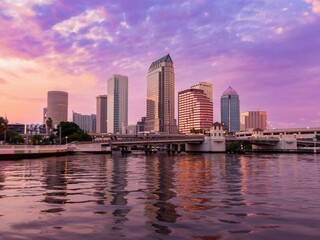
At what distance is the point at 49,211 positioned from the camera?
561 inches

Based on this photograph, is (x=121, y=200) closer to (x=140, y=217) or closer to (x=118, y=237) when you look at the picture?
(x=140, y=217)

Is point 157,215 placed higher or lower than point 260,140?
lower

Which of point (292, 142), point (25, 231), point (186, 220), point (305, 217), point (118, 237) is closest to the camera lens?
point (118, 237)

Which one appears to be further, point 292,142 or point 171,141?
point 292,142

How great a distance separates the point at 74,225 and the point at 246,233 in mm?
5543

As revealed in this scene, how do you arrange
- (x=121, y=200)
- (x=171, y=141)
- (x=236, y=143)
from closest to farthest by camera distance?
1. (x=121, y=200)
2. (x=171, y=141)
3. (x=236, y=143)

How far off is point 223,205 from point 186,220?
391cm

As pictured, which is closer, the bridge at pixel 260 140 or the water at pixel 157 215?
the water at pixel 157 215

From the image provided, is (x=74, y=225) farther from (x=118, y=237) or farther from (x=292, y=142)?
(x=292, y=142)

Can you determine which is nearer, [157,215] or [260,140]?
[157,215]

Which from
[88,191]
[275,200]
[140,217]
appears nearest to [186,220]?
[140,217]

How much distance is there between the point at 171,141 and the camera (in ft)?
524

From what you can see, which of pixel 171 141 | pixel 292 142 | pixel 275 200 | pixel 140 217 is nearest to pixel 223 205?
pixel 275 200

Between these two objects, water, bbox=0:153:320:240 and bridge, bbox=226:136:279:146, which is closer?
water, bbox=0:153:320:240
